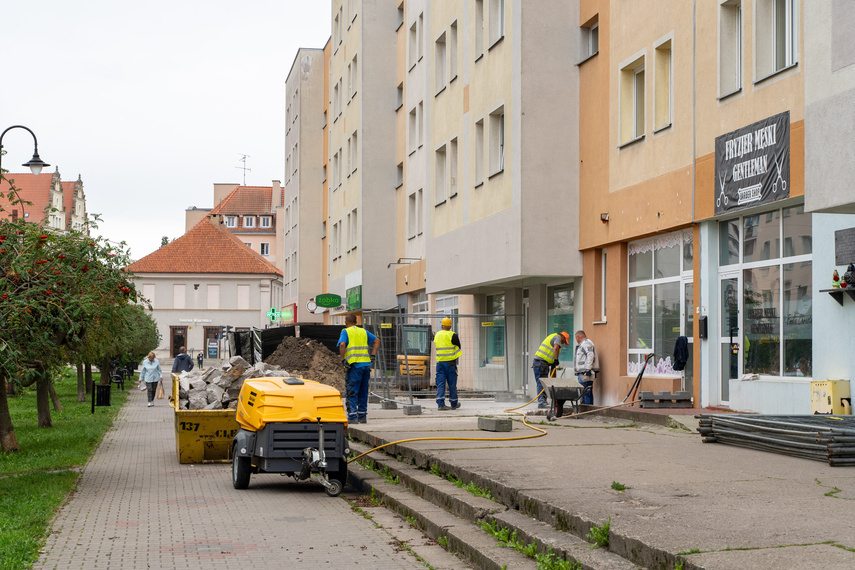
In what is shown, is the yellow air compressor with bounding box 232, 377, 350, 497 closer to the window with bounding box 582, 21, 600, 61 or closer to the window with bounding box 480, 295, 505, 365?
the window with bounding box 582, 21, 600, 61

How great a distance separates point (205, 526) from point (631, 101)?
530 inches

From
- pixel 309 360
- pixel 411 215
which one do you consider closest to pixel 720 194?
pixel 309 360

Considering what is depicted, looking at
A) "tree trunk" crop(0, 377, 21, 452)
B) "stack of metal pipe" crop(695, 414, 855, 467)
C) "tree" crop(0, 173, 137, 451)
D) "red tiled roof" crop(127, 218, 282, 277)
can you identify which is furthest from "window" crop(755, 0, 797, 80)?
"red tiled roof" crop(127, 218, 282, 277)

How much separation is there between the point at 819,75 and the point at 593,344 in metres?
9.74

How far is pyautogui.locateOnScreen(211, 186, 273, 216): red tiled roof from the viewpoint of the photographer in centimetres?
11975

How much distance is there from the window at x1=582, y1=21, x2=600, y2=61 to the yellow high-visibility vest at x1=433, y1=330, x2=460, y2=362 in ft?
21.3

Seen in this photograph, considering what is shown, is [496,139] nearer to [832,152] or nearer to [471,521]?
[832,152]

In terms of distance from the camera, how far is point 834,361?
525 inches

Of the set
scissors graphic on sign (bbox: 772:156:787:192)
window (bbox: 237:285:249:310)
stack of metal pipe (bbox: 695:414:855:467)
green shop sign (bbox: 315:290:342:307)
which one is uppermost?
window (bbox: 237:285:249:310)

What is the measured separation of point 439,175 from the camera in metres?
29.1

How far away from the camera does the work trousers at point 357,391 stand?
16547 millimetres

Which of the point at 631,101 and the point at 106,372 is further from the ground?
the point at 631,101

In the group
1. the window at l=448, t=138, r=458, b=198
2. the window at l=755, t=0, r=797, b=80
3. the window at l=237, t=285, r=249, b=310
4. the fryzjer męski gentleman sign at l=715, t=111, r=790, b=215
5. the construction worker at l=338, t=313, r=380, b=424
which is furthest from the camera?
the window at l=237, t=285, r=249, b=310

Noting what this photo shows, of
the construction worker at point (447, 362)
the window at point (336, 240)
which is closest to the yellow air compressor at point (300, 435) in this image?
the construction worker at point (447, 362)
